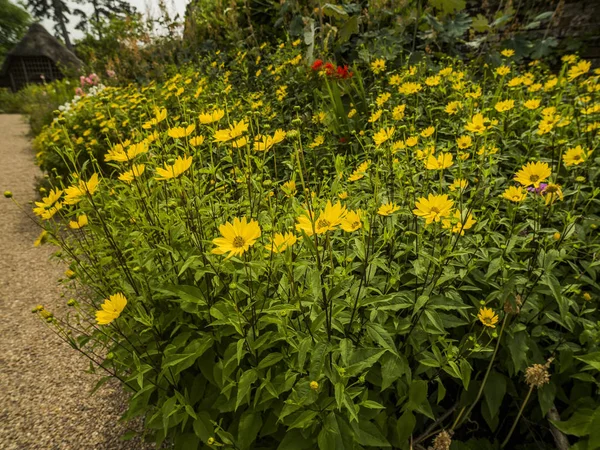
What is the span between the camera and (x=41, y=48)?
74.2 ft

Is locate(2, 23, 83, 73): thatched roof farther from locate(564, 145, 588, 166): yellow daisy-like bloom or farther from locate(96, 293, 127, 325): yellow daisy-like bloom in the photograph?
locate(564, 145, 588, 166): yellow daisy-like bloom

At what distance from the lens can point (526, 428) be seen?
4.62 ft

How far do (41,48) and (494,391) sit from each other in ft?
95.4

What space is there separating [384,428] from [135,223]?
4.02 ft

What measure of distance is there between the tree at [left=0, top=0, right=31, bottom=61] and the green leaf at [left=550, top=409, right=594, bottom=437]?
44.4m

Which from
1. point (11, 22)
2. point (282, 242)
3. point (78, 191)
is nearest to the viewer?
point (282, 242)

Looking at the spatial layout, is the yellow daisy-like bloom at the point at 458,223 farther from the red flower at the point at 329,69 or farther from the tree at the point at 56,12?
the tree at the point at 56,12

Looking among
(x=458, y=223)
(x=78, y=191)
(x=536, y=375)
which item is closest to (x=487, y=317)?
(x=536, y=375)

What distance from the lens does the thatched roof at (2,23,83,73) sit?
22606mm

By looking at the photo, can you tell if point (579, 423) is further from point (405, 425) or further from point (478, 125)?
point (478, 125)

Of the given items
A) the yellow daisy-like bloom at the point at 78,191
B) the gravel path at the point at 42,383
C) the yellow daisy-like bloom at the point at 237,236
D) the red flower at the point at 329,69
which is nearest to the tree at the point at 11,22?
the gravel path at the point at 42,383

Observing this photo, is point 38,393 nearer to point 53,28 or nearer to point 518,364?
point 518,364

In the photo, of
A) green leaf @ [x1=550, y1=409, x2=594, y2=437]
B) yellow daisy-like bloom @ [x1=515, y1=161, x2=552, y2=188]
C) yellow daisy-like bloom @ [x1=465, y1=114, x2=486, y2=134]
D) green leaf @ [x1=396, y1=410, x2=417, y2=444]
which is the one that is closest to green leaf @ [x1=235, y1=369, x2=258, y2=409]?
green leaf @ [x1=396, y1=410, x2=417, y2=444]

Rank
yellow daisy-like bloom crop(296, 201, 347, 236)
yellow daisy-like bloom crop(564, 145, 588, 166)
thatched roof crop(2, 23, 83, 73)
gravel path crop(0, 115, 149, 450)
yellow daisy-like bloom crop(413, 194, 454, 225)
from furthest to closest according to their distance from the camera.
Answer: thatched roof crop(2, 23, 83, 73) → gravel path crop(0, 115, 149, 450) → yellow daisy-like bloom crop(564, 145, 588, 166) → yellow daisy-like bloom crop(413, 194, 454, 225) → yellow daisy-like bloom crop(296, 201, 347, 236)
